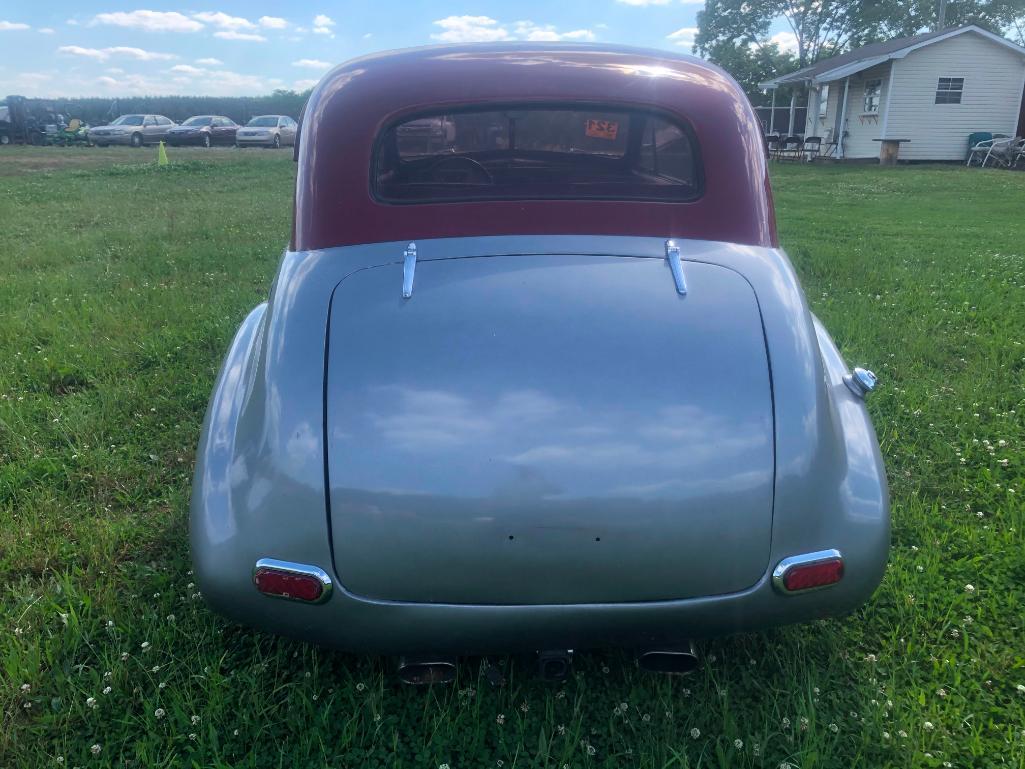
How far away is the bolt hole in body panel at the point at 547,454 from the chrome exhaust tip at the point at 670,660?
0.76ft

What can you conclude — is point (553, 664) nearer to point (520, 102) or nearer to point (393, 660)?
point (393, 660)

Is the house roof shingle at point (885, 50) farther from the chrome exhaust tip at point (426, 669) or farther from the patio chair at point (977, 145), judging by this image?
the chrome exhaust tip at point (426, 669)

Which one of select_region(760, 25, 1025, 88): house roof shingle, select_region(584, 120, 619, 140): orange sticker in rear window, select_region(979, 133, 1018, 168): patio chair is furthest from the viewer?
select_region(760, 25, 1025, 88): house roof shingle

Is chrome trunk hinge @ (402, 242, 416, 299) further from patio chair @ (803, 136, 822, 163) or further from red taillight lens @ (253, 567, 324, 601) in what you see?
patio chair @ (803, 136, 822, 163)

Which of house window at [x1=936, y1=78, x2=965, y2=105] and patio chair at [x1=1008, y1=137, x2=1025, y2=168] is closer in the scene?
patio chair at [x1=1008, y1=137, x2=1025, y2=168]

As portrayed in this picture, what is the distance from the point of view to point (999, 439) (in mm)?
3693

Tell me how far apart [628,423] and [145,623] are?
1680mm

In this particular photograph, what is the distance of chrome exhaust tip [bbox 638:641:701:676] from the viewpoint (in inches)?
78.8

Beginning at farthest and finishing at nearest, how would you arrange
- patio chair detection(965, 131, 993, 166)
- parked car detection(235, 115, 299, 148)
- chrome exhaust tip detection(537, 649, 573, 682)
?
parked car detection(235, 115, 299, 148), patio chair detection(965, 131, 993, 166), chrome exhaust tip detection(537, 649, 573, 682)

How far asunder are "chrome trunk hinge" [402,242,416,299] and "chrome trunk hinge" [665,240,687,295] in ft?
2.43

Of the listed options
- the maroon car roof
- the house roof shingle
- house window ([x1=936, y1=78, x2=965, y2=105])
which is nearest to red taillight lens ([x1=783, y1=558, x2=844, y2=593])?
the maroon car roof

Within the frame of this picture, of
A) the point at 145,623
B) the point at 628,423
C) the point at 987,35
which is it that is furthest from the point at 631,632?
Result: the point at 987,35

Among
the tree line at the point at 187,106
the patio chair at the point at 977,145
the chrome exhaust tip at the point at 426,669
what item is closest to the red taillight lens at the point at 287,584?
the chrome exhaust tip at the point at 426,669

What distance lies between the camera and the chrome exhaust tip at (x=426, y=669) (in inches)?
78.6
